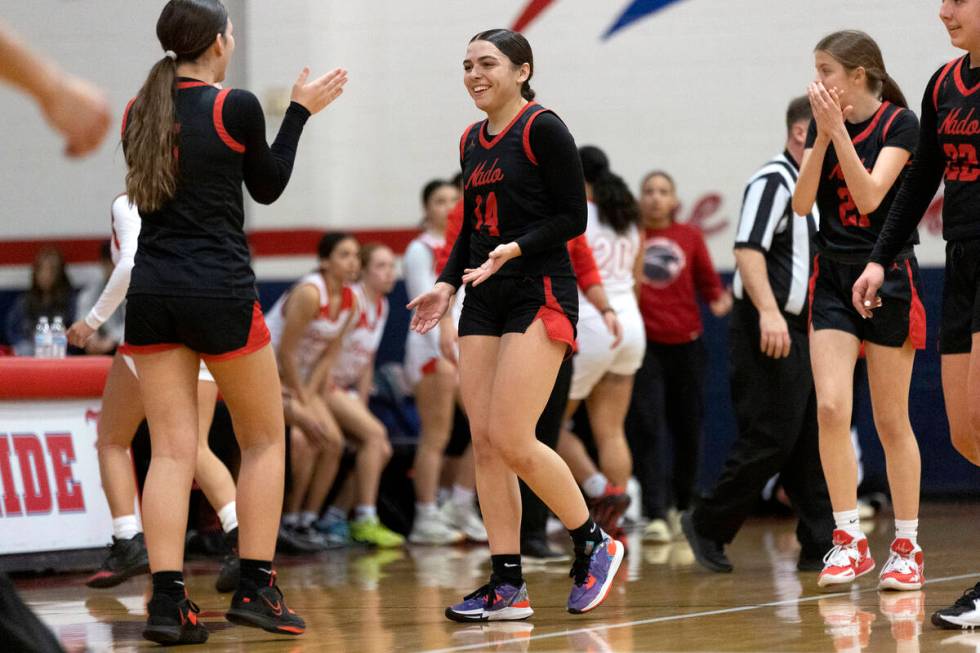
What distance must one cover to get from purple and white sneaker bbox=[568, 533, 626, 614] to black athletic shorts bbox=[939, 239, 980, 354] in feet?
4.10

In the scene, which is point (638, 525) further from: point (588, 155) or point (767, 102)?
point (767, 102)

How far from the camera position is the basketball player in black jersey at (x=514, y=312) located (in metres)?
4.83

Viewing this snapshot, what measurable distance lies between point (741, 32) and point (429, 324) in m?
6.06

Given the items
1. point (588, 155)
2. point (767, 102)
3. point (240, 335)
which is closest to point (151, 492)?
point (240, 335)

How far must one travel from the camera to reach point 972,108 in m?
4.54

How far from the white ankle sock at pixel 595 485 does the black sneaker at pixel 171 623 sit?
3.50 metres

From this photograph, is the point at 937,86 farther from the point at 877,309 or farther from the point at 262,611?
the point at 262,611

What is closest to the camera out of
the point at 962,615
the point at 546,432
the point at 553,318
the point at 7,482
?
the point at 962,615

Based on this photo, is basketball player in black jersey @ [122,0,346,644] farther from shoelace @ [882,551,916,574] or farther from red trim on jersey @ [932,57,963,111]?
shoelace @ [882,551,916,574]

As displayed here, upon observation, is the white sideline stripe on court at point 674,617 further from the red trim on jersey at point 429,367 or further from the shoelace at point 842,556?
the red trim on jersey at point 429,367

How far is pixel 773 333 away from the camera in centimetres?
599

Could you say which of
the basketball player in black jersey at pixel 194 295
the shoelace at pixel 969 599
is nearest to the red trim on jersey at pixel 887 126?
the shoelace at pixel 969 599

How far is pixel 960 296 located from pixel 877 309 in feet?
2.58

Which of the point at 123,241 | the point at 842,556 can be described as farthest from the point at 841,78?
the point at 123,241
